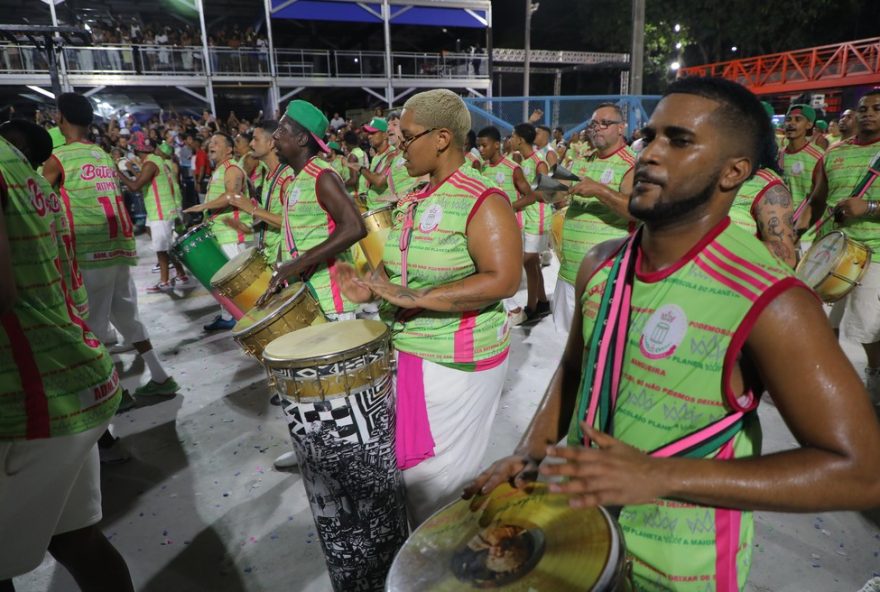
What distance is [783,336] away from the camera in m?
1.09

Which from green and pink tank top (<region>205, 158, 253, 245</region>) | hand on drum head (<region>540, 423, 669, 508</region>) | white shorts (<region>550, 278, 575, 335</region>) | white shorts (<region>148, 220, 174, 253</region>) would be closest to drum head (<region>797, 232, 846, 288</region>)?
white shorts (<region>550, 278, 575, 335</region>)

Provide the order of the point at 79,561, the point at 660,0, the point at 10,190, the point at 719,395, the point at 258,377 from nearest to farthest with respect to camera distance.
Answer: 1. the point at 719,395
2. the point at 10,190
3. the point at 79,561
4. the point at 258,377
5. the point at 660,0

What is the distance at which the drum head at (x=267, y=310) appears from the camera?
9.65ft

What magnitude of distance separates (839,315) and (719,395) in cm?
423

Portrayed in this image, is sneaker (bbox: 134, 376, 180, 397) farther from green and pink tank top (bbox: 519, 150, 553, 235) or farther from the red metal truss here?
the red metal truss

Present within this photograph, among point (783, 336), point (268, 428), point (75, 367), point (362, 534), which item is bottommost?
point (268, 428)

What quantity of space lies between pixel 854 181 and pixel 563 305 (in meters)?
2.39

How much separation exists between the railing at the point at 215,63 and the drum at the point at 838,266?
19082 mm

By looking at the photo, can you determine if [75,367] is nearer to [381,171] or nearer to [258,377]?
[258,377]

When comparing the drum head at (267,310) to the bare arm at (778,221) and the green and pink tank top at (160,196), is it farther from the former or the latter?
the green and pink tank top at (160,196)

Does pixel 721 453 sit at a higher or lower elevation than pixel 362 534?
higher

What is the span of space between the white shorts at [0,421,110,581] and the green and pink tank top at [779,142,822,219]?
21.0ft

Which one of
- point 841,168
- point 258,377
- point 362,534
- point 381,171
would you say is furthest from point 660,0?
point 362,534

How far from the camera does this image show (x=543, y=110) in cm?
1530
